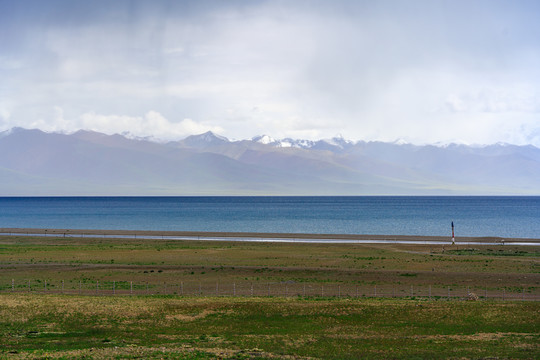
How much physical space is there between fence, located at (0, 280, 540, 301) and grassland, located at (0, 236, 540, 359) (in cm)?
70

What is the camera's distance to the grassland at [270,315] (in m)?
31.4

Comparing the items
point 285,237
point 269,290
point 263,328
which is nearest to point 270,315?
point 263,328

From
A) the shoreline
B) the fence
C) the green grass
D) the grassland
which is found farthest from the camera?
the shoreline

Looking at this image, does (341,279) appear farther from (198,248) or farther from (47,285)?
(198,248)

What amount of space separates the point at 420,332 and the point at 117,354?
18.0 metres

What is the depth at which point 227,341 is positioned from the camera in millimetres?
33531

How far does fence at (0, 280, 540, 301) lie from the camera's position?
1996 inches

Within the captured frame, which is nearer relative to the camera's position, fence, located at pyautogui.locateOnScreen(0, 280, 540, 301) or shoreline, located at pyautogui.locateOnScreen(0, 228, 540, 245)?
fence, located at pyautogui.locateOnScreen(0, 280, 540, 301)

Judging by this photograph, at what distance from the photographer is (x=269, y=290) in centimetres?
5284

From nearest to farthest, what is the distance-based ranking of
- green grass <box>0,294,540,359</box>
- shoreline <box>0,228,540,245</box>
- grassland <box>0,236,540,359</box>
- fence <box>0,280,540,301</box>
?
green grass <box>0,294,540,359</box> → grassland <box>0,236,540,359</box> → fence <box>0,280,540,301</box> → shoreline <box>0,228,540,245</box>

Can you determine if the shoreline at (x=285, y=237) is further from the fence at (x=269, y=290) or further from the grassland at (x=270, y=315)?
the fence at (x=269, y=290)

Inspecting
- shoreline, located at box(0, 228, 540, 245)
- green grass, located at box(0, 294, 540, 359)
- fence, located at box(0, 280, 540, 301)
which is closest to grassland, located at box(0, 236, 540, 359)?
green grass, located at box(0, 294, 540, 359)

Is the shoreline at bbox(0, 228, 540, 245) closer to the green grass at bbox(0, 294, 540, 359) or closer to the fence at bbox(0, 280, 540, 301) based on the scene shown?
the fence at bbox(0, 280, 540, 301)

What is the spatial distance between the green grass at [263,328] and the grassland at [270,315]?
7 centimetres
